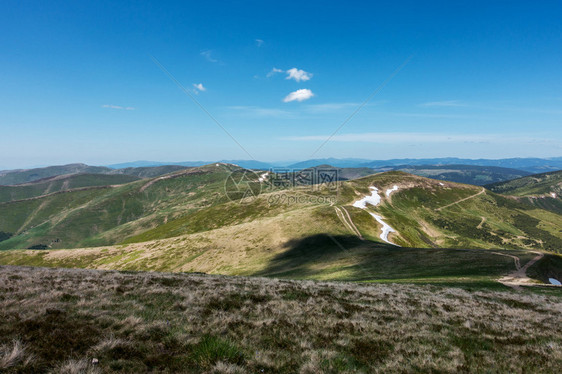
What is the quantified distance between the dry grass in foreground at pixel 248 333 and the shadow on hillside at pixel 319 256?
3110 centimetres

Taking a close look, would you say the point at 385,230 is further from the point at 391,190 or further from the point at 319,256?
the point at 391,190

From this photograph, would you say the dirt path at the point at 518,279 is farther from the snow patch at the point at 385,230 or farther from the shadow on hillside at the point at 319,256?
the snow patch at the point at 385,230

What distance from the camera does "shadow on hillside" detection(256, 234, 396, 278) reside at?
50.4 m

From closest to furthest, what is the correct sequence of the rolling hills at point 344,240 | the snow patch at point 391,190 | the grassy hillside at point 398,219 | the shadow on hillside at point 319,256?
the rolling hills at point 344,240, the shadow on hillside at point 319,256, the grassy hillside at point 398,219, the snow patch at point 391,190

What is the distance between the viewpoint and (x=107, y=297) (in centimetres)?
1416

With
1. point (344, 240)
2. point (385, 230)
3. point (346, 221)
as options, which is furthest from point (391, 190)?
point (344, 240)

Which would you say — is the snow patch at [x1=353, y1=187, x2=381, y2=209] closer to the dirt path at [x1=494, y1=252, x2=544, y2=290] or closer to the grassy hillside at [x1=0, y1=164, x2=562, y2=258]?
the grassy hillside at [x1=0, y1=164, x2=562, y2=258]

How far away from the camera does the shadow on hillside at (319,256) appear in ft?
165

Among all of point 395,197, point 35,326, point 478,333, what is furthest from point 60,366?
point 395,197

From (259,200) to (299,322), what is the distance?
487 ft

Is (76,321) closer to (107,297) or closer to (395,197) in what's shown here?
(107,297)

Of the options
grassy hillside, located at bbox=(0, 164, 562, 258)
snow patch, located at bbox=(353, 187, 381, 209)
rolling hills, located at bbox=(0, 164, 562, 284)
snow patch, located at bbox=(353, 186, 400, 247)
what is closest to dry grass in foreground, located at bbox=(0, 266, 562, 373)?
rolling hills, located at bbox=(0, 164, 562, 284)

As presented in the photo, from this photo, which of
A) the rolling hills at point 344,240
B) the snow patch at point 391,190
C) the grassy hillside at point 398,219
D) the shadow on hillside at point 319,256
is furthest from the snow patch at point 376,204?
the shadow on hillside at point 319,256

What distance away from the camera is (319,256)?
61.7 metres
